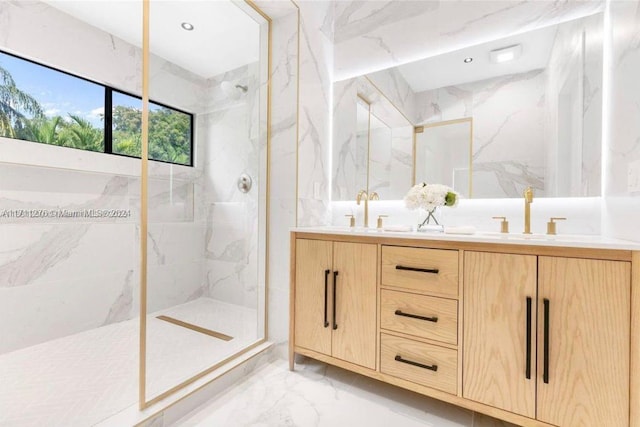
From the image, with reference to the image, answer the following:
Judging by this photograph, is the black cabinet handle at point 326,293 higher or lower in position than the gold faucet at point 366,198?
lower

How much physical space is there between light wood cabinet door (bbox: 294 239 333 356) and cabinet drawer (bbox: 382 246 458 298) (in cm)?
34

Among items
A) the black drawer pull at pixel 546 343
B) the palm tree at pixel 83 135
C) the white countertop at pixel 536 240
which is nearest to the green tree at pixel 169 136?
the white countertop at pixel 536 240

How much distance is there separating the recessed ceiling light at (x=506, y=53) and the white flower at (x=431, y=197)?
0.85 metres

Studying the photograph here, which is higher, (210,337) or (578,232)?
(578,232)

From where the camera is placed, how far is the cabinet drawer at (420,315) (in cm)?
124

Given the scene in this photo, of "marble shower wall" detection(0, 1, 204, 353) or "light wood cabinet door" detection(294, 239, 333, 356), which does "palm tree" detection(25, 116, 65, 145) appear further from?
"light wood cabinet door" detection(294, 239, 333, 356)

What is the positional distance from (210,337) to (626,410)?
75.3 inches

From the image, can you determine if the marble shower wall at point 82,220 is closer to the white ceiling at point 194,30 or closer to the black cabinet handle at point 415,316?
the white ceiling at point 194,30

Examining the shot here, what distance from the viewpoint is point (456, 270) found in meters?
1.23

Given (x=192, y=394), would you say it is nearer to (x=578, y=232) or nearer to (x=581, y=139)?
(x=578, y=232)

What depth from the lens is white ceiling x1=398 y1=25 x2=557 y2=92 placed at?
159cm

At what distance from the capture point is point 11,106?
1.93m

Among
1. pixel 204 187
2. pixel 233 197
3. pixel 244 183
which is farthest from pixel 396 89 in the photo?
pixel 204 187

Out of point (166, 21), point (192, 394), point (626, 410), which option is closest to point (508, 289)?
point (626, 410)
